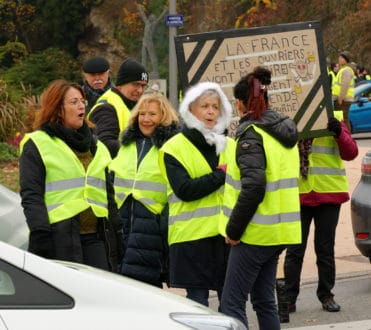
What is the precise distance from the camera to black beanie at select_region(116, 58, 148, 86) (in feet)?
28.1

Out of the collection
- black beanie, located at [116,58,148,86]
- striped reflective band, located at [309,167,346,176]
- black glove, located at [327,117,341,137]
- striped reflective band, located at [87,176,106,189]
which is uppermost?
black beanie, located at [116,58,148,86]

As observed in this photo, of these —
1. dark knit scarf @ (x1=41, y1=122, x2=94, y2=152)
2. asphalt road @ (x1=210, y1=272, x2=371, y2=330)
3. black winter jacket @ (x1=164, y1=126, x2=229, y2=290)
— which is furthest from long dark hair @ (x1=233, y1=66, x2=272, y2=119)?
asphalt road @ (x1=210, y1=272, x2=371, y2=330)

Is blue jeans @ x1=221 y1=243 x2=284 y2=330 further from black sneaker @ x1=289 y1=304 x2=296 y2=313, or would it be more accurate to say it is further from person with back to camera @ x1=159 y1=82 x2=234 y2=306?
black sneaker @ x1=289 y1=304 x2=296 y2=313

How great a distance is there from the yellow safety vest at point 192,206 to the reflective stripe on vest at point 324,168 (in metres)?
1.62

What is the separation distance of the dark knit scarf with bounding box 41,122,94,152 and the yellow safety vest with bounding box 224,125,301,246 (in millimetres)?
853

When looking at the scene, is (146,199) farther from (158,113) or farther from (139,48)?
(139,48)

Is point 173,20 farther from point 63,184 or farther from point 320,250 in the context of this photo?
point 63,184

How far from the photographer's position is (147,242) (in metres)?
7.59

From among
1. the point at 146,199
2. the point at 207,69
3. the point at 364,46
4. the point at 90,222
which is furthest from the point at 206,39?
the point at 364,46

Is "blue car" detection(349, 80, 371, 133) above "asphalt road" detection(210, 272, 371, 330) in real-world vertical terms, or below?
above

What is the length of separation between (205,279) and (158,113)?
1167 mm

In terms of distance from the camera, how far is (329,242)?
8906mm

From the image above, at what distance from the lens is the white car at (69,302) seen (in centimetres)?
461

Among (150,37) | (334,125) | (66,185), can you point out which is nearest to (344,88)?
(334,125)
